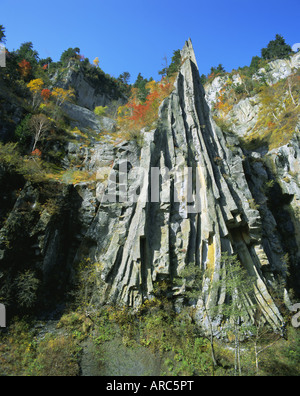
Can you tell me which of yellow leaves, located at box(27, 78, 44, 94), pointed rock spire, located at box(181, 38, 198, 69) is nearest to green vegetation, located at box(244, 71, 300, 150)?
pointed rock spire, located at box(181, 38, 198, 69)

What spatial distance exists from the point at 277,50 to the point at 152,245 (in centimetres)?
5749

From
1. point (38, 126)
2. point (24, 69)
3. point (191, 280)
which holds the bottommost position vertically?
point (191, 280)

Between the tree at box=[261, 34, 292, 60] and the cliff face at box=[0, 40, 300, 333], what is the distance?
43016mm

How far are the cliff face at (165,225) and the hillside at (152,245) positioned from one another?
91 mm

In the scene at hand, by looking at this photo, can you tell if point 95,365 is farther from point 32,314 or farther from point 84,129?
point 84,129

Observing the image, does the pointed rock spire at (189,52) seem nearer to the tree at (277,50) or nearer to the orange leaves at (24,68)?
the orange leaves at (24,68)

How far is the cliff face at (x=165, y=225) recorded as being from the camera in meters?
14.2

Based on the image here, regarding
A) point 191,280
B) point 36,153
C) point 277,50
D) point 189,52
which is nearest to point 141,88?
point 189,52

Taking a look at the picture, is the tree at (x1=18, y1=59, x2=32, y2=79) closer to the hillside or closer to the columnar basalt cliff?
the hillside

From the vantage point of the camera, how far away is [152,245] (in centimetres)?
1537

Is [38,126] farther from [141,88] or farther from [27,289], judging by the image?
[141,88]

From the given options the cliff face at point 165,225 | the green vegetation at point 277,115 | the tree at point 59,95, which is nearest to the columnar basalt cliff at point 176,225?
the cliff face at point 165,225

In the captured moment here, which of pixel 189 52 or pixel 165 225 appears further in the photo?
pixel 189 52
